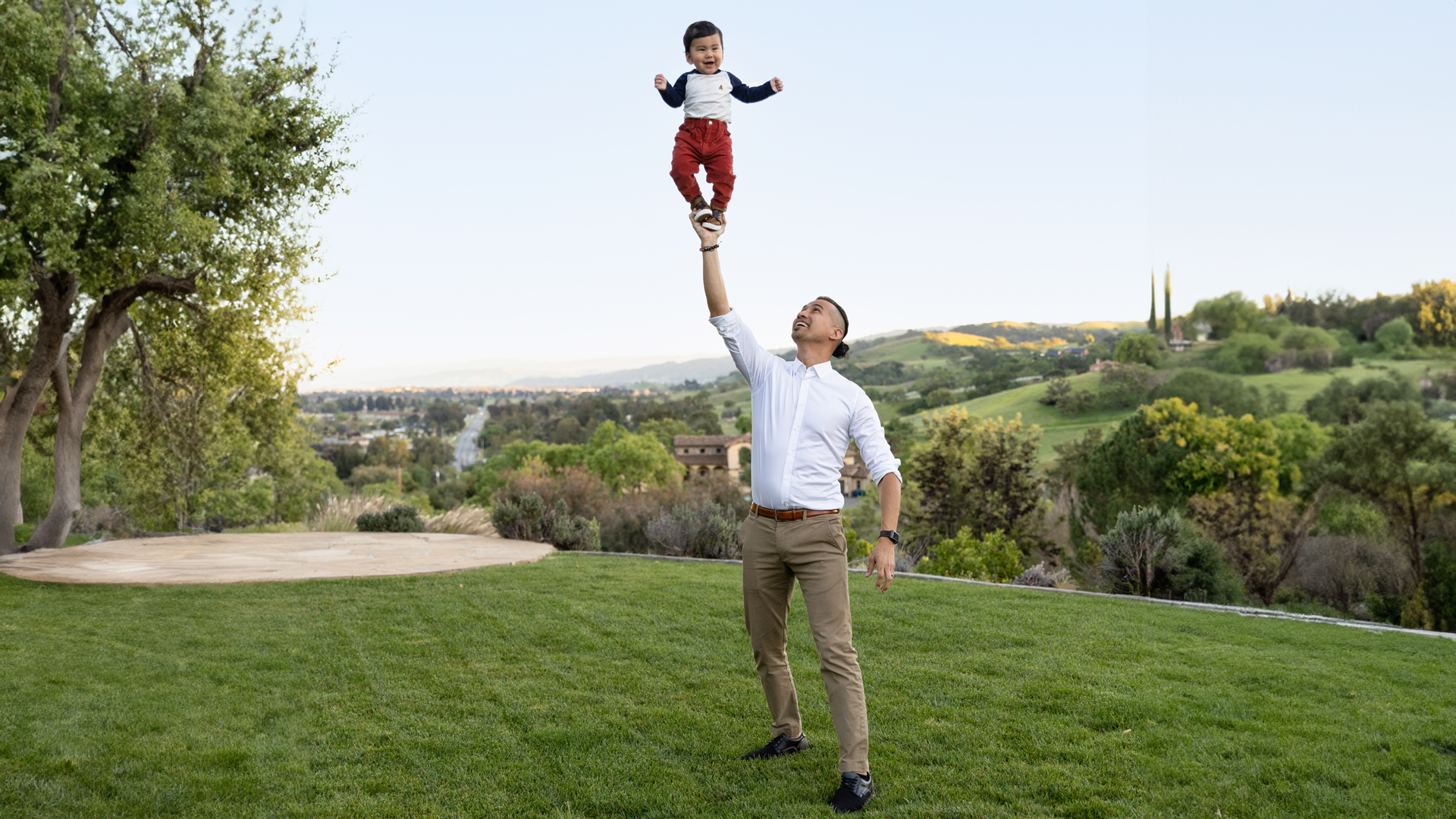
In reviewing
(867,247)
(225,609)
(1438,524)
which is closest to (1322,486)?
(1438,524)

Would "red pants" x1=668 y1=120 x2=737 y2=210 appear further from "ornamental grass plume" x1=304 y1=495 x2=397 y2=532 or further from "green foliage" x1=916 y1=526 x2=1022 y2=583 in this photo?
"ornamental grass plume" x1=304 y1=495 x2=397 y2=532

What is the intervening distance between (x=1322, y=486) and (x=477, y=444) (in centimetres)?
9972

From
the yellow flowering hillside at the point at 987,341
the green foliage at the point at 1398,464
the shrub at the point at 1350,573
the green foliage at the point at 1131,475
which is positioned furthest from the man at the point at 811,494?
the yellow flowering hillside at the point at 987,341

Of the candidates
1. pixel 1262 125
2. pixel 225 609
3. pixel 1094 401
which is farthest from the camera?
pixel 1262 125

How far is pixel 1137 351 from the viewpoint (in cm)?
7825

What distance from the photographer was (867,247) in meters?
25.1

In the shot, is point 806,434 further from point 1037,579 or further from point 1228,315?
point 1228,315

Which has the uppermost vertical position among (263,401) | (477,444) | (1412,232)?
(1412,232)

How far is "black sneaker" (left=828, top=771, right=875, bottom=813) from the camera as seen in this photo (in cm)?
344

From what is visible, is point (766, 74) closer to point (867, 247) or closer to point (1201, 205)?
point (867, 247)

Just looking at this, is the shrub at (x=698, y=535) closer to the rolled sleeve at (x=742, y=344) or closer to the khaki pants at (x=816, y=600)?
the khaki pants at (x=816, y=600)

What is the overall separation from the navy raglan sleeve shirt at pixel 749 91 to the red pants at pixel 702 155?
143 mm

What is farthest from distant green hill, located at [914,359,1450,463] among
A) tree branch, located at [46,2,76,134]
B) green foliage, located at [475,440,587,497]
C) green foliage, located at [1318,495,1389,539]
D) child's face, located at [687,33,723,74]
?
child's face, located at [687,33,723,74]

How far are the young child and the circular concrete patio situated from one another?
6847 millimetres
